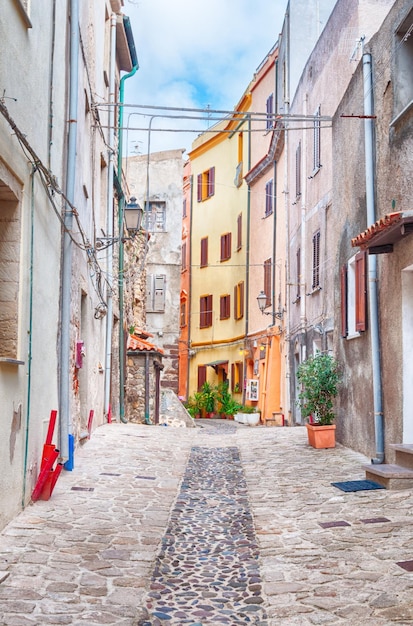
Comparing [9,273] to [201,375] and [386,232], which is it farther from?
[201,375]

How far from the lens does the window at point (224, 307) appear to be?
31656mm

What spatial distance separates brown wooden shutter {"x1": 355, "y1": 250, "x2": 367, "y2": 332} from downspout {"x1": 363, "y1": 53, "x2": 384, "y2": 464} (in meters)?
0.30

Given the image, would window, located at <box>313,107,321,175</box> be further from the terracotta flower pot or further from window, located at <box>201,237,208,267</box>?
window, located at <box>201,237,208,267</box>

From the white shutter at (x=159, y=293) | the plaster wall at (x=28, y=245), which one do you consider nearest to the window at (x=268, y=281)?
the white shutter at (x=159, y=293)

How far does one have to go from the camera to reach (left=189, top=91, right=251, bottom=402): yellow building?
2986cm

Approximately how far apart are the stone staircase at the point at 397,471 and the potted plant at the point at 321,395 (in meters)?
3.11

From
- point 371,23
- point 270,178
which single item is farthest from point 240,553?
point 270,178

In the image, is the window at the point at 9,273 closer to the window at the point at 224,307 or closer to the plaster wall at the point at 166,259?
the plaster wall at the point at 166,259

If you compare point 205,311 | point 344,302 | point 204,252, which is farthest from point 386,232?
point 204,252

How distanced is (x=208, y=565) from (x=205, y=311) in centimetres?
2896

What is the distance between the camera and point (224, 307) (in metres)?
32.1

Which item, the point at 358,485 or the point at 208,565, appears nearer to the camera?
the point at 208,565

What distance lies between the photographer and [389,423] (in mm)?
8898

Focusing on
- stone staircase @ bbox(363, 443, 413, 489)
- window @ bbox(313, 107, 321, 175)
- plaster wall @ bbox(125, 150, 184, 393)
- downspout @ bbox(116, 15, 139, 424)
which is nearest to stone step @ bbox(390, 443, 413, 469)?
stone staircase @ bbox(363, 443, 413, 489)
